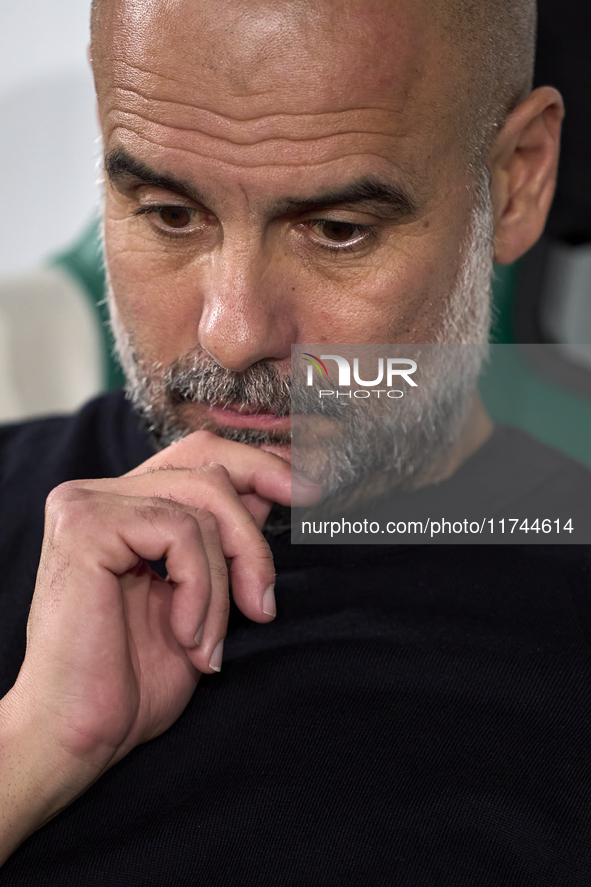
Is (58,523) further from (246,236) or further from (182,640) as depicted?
(246,236)

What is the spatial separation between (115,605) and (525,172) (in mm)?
837

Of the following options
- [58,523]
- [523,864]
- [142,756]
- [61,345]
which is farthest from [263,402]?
[61,345]

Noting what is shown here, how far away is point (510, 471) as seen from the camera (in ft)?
4.15

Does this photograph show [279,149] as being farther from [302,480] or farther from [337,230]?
[302,480]

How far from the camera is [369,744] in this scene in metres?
0.96

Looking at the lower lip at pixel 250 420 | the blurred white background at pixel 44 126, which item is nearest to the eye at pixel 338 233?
the lower lip at pixel 250 420

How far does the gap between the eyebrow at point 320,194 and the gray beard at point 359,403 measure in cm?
16

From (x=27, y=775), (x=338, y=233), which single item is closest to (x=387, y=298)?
(x=338, y=233)

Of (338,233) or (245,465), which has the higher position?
(338,233)

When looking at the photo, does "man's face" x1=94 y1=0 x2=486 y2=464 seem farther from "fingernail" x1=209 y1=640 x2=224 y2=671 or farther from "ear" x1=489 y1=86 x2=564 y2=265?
"fingernail" x1=209 y1=640 x2=224 y2=671

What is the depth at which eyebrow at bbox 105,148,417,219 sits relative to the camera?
3.19ft

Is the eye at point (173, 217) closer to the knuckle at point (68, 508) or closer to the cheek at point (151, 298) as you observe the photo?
the cheek at point (151, 298)

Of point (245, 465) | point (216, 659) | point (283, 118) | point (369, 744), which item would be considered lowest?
point (369, 744)

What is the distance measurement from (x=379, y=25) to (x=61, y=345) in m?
1.43
